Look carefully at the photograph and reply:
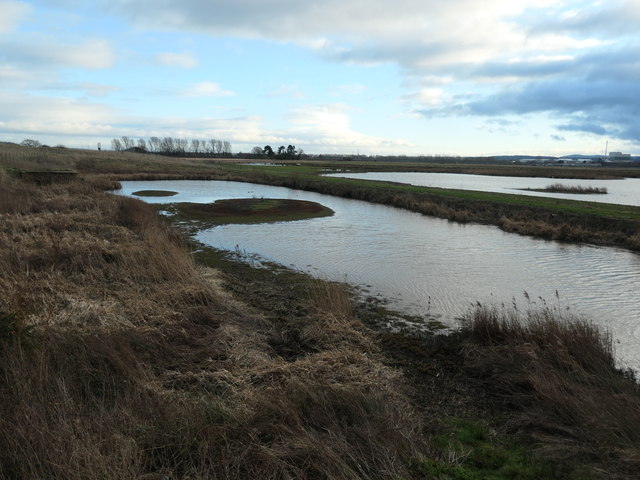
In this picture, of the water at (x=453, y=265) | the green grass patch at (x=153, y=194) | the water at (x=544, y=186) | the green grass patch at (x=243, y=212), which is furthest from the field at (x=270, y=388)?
the water at (x=544, y=186)

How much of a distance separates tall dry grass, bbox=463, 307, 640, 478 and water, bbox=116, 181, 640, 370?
1.98 m

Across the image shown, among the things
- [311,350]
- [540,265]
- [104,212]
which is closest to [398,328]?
[311,350]

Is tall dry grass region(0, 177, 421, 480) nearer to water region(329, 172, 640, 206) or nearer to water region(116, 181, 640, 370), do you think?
water region(116, 181, 640, 370)

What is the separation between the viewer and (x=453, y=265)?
17.6 m

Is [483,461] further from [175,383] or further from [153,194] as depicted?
[153,194]

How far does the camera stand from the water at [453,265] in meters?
12.7

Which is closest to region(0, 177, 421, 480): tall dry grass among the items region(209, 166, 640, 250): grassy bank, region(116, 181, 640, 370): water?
region(116, 181, 640, 370): water

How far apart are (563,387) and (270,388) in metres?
4.56

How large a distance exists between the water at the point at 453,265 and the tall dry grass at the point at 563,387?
6.50 ft

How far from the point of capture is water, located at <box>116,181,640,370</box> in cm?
1267

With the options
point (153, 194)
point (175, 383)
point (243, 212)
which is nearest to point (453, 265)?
point (175, 383)

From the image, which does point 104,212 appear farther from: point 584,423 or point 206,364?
point 584,423

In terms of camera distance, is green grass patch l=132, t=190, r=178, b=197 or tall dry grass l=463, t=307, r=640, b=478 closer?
tall dry grass l=463, t=307, r=640, b=478

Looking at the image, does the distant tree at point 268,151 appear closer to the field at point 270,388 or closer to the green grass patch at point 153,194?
the green grass patch at point 153,194
